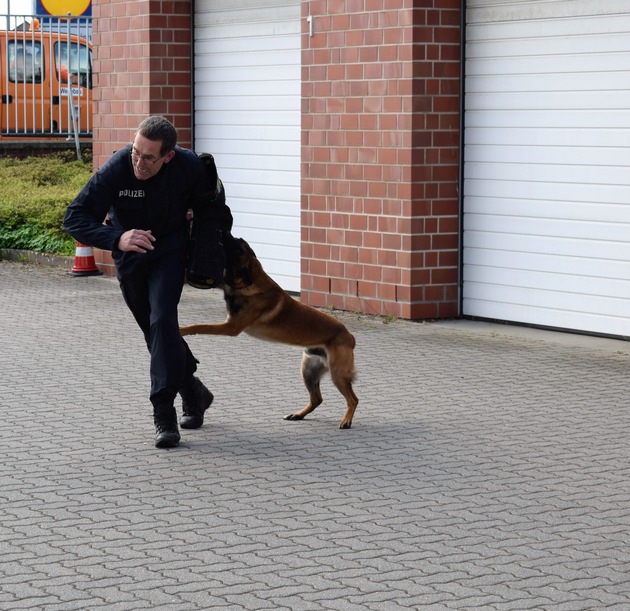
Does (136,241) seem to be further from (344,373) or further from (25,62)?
(25,62)

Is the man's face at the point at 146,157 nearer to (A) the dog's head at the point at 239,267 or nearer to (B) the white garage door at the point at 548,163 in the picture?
(A) the dog's head at the point at 239,267

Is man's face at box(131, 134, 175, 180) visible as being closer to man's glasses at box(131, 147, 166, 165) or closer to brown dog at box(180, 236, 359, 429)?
man's glasses at box(131, 147, 166, 165)

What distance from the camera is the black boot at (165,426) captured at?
786 centimetres

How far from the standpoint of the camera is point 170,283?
25.6 ft

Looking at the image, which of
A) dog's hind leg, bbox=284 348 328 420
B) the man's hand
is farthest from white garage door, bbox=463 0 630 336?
the man's hand

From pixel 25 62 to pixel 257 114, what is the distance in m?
9.81

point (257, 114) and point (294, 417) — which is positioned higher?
point (257, 114)

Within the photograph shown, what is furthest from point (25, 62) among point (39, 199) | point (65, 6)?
point (39, 199)

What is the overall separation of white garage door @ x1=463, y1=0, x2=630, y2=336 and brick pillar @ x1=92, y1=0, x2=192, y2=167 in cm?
417

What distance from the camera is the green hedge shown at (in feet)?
59.0

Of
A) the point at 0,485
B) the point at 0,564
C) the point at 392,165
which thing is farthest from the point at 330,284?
the point at 0,564

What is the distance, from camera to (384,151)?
503 inches

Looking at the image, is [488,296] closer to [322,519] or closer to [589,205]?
[589,205]

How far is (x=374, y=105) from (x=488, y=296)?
200 centimetres
